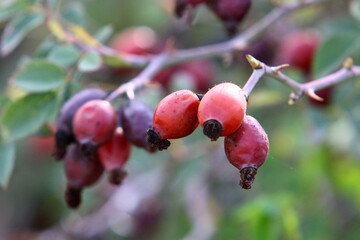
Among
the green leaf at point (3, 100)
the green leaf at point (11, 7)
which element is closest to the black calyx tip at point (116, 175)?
the green leaf at point (3, 100)

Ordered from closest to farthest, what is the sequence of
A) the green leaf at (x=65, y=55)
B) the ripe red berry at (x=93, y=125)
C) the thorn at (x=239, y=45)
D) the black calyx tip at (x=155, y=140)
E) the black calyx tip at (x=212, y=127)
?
the black calyx tip at (x=212, y=127)
the black calyx tip at (x=155, y=140)
the ripe red berry at (x=93, y=125)
the green leaf at (x=65, y=55)
the thorn at (x=239, y=45)

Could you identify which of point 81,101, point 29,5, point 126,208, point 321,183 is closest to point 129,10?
point 126,208

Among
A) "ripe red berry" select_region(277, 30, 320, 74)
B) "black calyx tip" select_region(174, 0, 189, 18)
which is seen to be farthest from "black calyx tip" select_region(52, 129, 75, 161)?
"ripe red berry" select_region(277, 30, 320, 74)

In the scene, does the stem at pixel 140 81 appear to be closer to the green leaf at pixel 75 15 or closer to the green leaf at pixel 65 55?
the green leaf at pixel 65 55

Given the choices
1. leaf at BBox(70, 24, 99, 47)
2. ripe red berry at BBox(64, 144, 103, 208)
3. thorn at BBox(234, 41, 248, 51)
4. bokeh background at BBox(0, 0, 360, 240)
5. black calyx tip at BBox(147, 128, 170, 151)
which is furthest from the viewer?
bokeh background at BBox(0, 0, 360, 240)

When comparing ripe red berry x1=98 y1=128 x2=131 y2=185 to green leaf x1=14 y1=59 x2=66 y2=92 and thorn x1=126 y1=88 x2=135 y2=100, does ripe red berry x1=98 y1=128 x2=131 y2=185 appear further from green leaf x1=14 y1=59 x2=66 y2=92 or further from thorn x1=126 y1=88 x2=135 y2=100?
green leaf x1=14 y1=59 x2=66 y2=92

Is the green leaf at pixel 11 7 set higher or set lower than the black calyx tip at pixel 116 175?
higher
